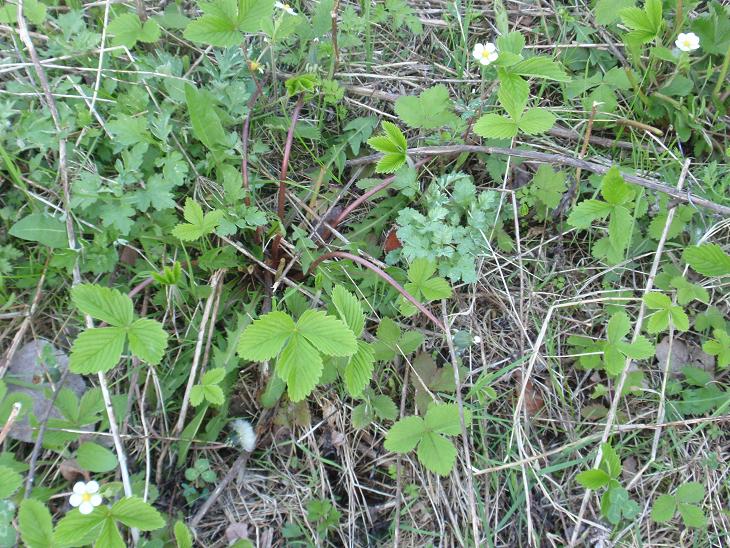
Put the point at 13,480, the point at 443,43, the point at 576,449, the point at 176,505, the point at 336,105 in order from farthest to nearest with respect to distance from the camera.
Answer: the point at 443,43
the point at 336,105
the point at 576,449
the point at 176,505
the point at 13,480

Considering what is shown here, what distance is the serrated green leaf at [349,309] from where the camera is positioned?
2.02 m

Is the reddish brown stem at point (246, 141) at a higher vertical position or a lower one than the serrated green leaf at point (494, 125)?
lower

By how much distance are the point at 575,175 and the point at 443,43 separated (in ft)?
3.29

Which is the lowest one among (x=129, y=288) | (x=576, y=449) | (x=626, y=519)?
(x=626, y=519)

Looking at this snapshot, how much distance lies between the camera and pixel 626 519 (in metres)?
2.28

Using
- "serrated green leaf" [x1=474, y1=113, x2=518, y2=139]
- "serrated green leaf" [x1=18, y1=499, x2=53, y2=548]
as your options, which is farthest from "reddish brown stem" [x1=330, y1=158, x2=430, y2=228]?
"serrated green leaf" [x1=18, y1=499, x2=53, y2=548]

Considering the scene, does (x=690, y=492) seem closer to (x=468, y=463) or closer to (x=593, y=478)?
(x=593, y=478)

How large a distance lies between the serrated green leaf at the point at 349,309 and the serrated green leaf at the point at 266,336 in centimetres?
20

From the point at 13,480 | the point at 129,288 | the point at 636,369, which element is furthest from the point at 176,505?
the point at 636,369

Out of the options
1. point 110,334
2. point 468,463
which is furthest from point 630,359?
point 110,334

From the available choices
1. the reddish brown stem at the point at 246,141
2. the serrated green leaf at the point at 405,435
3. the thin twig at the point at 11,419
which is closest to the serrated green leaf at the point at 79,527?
the thin twig at the point at 11,419

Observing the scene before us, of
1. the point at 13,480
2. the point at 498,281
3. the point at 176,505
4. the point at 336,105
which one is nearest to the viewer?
the point at 13,480

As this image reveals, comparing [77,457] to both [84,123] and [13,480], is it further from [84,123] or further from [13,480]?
[84,123]

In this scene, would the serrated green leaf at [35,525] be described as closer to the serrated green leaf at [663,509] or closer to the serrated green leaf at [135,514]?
the serrated green leaf at [135,514]
